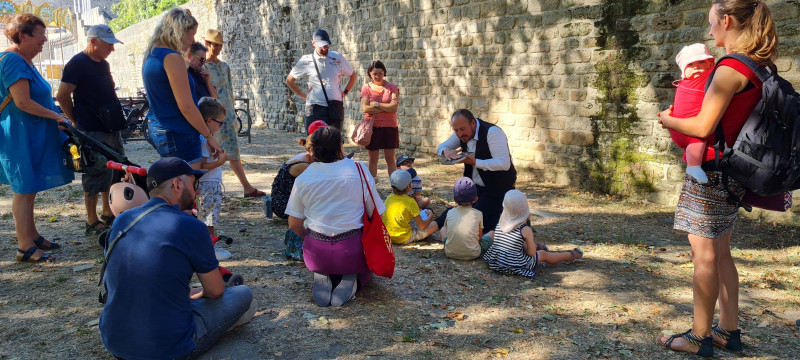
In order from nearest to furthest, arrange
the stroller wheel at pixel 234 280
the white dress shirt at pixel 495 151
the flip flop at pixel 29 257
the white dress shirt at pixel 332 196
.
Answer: the stroller wheel at pixel 234 280
the white dress shirt at pixel 332 196
the flip flop at pixel 29 257
the white dress shirt at pixel 495 151

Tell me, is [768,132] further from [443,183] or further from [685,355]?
[443,183]

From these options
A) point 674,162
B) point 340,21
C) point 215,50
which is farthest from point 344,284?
point 340,21

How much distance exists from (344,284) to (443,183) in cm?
461

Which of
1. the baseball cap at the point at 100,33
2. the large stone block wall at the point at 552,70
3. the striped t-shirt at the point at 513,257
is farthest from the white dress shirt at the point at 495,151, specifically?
the baseball cap at the point at 100,33

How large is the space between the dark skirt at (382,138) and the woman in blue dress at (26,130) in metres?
3.72

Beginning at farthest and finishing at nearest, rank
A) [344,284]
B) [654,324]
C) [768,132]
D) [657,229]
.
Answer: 1. [657,229]
2. [344,284]
3. [654,324]
4. [768,132]

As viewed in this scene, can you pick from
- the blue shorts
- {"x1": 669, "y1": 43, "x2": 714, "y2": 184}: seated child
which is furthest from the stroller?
{"x1": 669, "y1": 43, "x2": 714, "y2": 184}: seated child

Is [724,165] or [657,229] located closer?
[724,165]

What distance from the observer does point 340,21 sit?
1262 cm

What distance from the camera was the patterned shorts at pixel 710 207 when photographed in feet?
9.20

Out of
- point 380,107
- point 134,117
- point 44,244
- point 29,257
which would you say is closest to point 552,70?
point 380,107

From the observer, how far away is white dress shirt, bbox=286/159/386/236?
3760 millimetres

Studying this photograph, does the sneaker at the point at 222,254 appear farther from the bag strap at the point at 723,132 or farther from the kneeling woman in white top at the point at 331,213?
the bag strap at the point at 723,132

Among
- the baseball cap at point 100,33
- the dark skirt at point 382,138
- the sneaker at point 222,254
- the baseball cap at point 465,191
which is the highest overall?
the baseball cap at point 100,33
